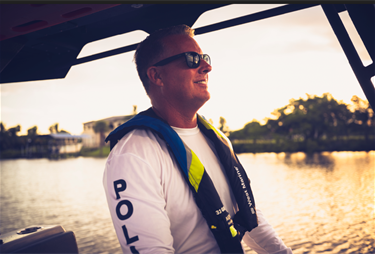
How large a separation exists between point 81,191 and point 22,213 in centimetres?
421

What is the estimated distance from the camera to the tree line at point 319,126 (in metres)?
45.5

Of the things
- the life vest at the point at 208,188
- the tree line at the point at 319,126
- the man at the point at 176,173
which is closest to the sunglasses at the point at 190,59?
the man at the point at 176,173

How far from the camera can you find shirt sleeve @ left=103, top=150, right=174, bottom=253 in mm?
1122

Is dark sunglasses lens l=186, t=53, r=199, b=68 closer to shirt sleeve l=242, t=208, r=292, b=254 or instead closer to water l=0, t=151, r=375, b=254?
shirt sleeve l=242, t=208, r=292, b=254

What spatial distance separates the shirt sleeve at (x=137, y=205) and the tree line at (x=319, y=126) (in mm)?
49141

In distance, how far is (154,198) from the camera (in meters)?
1.19

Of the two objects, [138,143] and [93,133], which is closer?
[138,143]

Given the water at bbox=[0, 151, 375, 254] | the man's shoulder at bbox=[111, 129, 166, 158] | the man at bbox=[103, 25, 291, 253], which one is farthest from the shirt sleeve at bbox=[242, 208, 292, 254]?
the water at bbox=[0, 151, 375, 254]

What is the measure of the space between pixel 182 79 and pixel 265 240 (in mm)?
1050

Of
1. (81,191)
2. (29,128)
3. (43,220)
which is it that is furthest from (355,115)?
(29,128)

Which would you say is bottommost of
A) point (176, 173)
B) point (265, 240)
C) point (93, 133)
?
point (265, 240)

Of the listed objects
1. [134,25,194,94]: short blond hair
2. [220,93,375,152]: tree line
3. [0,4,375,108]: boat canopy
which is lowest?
[220,93,375,152]: tree line

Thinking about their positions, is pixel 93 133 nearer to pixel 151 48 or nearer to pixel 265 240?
pixel 151 48

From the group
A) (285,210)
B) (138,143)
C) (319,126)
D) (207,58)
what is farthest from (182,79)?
(319,126)
